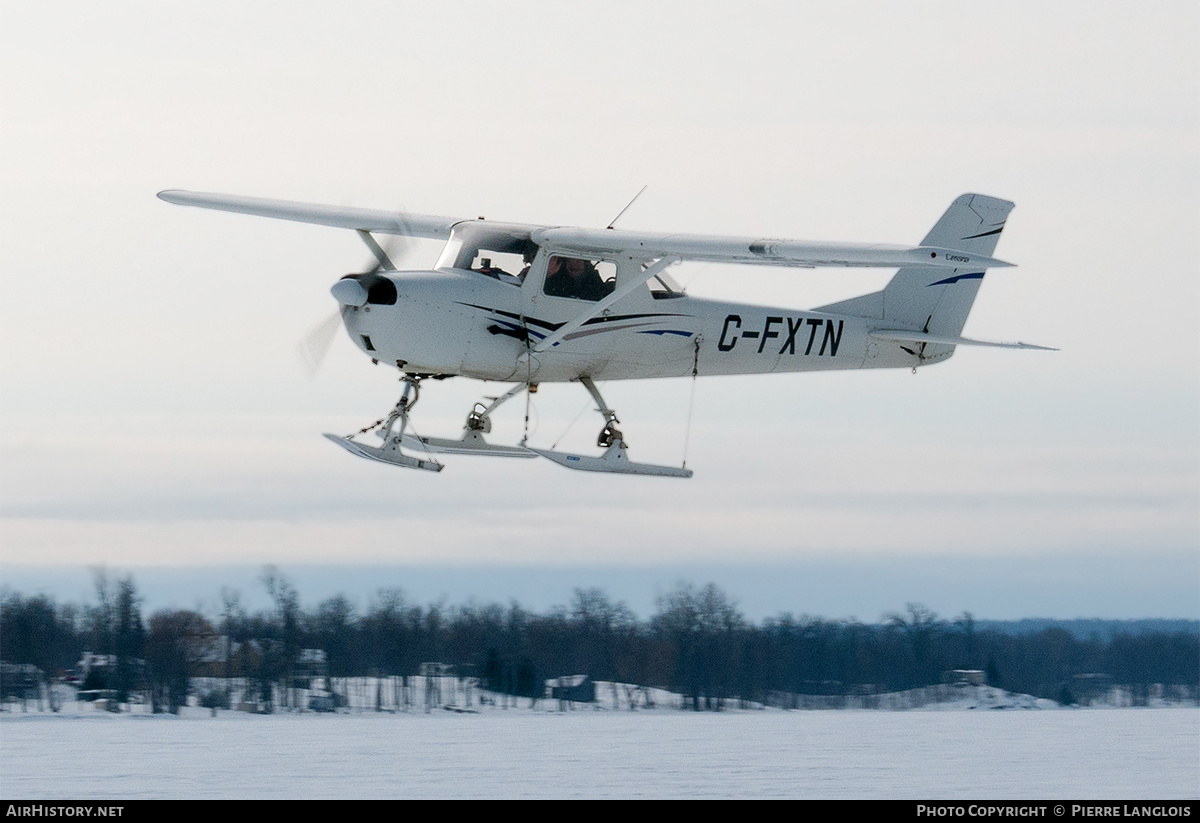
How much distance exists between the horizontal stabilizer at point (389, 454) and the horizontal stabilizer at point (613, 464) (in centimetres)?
133

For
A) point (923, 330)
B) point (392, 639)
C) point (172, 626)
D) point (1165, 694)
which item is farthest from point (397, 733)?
point (1165, 694)

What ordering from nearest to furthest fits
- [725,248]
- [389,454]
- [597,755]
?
[725,248] < [389,454] < [597,755]

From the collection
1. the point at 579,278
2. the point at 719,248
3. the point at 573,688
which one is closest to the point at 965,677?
the point at 573,688

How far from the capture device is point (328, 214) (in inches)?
862

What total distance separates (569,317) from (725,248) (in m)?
2.09

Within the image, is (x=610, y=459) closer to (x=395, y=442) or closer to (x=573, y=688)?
(x=395, y=442)

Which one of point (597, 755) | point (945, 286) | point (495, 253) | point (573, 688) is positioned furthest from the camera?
point (573, 688)

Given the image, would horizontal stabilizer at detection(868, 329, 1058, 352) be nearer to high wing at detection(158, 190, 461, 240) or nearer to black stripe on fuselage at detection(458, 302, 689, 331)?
black stripe on fuselage at detection(458, 302, 689, 331)

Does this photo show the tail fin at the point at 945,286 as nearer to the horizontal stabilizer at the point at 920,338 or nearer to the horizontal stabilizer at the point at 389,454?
the horizontal stabilizer at the point at 920,338

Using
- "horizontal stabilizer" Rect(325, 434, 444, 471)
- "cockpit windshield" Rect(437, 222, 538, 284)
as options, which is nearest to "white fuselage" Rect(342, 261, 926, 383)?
"cockpit windshield" Rect(437, 222, 538, 284)

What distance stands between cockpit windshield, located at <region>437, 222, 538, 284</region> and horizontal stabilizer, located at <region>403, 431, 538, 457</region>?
2.06 meters

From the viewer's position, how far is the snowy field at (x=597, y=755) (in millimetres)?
31484

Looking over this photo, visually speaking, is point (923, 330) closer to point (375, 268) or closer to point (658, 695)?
point (375, 268)

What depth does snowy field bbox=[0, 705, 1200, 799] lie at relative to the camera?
3148cm
